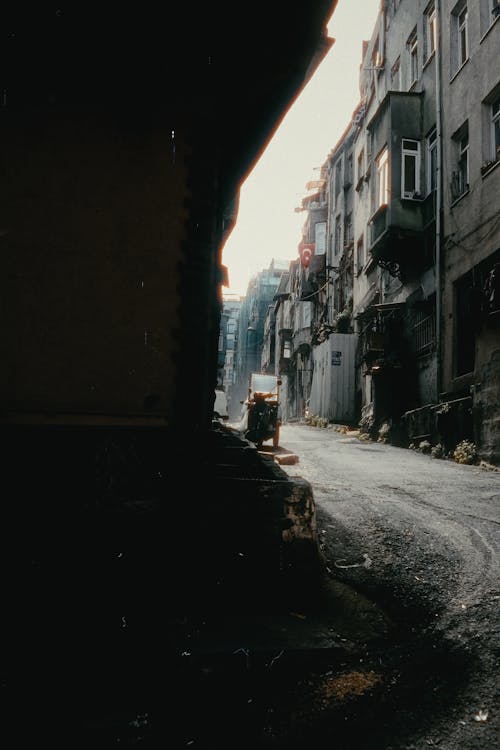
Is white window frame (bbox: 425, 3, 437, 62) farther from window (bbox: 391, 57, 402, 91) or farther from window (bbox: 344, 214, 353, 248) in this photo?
window (bbox: 344, 214, 353, 248)

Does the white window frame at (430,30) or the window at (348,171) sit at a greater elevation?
the window at (348,171)

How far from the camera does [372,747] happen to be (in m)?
1.97

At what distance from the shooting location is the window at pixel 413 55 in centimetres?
1662

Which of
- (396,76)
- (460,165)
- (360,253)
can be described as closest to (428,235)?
(460,165)

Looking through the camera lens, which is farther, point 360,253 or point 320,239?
point 320,239

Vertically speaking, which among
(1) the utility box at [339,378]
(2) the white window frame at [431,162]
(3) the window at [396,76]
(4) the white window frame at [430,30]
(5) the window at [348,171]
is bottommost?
(1) the utility box at [339,378]

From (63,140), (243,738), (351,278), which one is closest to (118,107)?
(63,140)

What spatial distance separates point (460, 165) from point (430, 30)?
223 inches

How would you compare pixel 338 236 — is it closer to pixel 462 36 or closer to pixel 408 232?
pixel 408 232

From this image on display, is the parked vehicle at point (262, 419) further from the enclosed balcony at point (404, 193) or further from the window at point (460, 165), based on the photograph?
Result: the window at point (460, 165)

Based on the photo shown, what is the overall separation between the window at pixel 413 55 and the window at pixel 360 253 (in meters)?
7.16

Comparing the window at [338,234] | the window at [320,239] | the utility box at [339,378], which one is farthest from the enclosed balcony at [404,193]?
the window at [320,239]

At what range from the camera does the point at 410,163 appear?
1559cm

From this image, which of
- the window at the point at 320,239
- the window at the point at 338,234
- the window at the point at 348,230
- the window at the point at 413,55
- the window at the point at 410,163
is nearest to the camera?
the window at the point at 410,163
